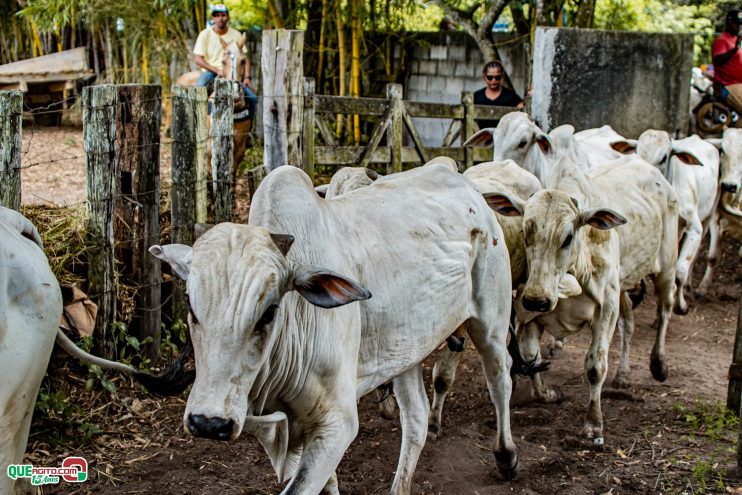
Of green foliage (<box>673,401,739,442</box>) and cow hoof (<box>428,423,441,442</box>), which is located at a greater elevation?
cow hoof (<box>428,423,441,442</box>)

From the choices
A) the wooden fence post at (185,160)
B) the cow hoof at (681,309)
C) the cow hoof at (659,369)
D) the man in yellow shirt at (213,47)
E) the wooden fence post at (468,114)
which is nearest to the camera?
the wooden fence post at (185,160)

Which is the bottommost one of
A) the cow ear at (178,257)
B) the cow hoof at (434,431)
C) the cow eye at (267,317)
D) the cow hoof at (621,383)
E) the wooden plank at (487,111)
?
the cow hoof at (621,383)

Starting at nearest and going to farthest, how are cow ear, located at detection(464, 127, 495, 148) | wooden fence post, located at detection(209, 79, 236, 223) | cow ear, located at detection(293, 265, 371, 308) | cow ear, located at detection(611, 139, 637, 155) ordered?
cow ear, located at detection(293, 265, 371, 308)
wooden fence post, located at detection(209, 79, 236, 223)
cow ear, located at detection(464, 127, 495, 148)
cow ear, located at detection(611, 139, 637, 155)

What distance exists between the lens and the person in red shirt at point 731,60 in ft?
36.4

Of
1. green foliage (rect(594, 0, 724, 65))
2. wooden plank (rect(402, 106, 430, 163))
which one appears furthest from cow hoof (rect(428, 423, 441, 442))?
green foliage (rect(594, 0, 724, 65))

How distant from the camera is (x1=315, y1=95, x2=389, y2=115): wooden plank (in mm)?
7984

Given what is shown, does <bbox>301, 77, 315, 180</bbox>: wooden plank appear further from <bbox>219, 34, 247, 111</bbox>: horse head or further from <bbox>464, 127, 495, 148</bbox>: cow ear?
<bbox>219, 34, 247, 111</bbox>: horse head

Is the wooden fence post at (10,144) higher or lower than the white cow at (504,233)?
higher

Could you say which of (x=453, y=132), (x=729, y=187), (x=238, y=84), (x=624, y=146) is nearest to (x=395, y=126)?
(x=238, y=84)

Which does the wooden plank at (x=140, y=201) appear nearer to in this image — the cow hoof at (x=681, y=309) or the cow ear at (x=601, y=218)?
the cow ear at (x=601, y=218)

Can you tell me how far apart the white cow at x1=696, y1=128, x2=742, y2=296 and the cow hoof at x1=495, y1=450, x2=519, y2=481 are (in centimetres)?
561

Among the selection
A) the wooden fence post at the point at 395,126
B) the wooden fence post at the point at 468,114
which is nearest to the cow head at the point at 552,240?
the wooden fence post at the point at 395,126

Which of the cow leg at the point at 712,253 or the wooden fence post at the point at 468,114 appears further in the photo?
the wooden fence post at the point at 468,114

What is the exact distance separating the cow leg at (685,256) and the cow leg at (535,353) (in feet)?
9.79
